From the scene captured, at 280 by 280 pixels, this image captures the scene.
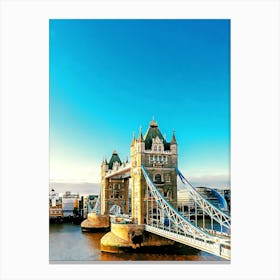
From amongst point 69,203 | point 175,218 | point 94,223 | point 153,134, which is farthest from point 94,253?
point 94,223

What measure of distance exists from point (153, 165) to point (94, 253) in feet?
8.82

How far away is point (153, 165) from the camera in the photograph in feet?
39.9

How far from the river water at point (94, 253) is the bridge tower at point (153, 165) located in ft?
5.02

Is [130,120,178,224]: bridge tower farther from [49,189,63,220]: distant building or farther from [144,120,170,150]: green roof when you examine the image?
[49,189,63,220]: distant building

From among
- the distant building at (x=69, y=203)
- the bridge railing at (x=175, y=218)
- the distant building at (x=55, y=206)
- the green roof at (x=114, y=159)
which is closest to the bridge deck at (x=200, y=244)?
the bridge railing at (x=175, y=218)

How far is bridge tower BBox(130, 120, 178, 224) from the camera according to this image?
11.4 meters

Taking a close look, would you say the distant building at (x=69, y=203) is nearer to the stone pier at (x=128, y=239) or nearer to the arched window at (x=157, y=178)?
the stone pier at (x=128, y=239)

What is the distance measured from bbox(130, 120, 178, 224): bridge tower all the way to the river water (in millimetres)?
1530

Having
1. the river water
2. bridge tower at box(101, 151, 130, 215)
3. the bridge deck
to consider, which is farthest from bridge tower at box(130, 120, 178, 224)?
bridge tower at box(101, 151, 130, 215)

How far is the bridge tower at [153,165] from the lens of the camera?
11430 mm
